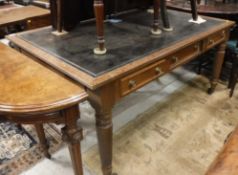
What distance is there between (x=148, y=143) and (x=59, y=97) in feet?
3.21

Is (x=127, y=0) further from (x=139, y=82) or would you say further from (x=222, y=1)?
(x=222, y=1)

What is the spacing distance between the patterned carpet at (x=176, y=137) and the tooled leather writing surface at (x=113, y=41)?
2.45 ft

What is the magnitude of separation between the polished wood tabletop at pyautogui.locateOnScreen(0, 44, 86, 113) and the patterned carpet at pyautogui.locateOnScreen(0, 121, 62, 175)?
73cm

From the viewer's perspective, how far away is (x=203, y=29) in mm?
1633

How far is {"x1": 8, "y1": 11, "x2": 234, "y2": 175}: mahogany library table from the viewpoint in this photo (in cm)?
109

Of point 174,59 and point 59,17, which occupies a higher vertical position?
point 59,17

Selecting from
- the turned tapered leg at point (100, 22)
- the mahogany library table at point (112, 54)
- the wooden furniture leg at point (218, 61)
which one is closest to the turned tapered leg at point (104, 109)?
the mahogany library table at point (112, 54)

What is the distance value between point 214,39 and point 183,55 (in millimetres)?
437

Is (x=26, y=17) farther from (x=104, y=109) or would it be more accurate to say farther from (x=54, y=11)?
(x=104, y=109)

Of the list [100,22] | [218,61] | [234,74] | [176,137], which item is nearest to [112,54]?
[100,22]

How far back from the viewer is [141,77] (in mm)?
1231

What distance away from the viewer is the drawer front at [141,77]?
1164mm

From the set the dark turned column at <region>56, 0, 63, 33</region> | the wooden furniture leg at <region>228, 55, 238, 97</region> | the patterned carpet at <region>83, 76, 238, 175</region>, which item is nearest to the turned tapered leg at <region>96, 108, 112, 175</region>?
the patterned carpet at <region>83, 76, 238, 175</region>

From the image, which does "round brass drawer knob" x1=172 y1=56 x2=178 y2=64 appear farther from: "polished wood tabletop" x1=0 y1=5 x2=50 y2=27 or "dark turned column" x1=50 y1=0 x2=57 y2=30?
"polished wood tabletop" x1=0 y1=5 x2=50 y2=27
